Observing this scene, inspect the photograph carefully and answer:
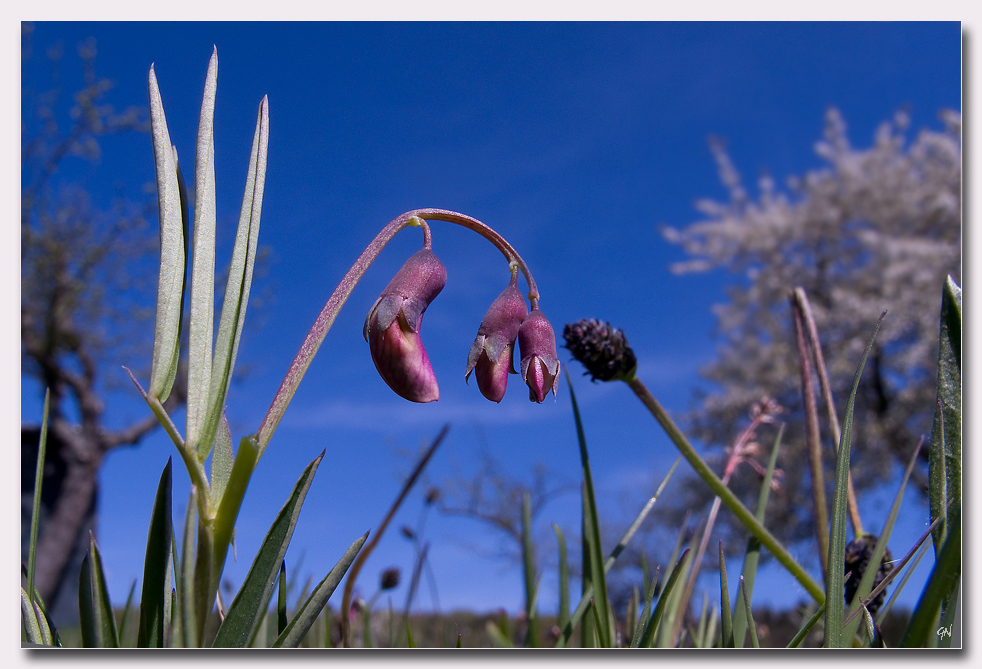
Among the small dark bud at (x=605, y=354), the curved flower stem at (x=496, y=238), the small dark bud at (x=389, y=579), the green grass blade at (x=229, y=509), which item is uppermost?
the curved flower stem at (x=496, y=238)

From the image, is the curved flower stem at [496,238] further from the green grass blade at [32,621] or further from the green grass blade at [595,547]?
the green grass blade at [32,621]

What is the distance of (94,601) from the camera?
75 centimetres

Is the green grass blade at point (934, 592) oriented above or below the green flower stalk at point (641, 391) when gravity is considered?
below

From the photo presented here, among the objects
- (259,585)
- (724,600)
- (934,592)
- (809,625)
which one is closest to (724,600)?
(724,600)

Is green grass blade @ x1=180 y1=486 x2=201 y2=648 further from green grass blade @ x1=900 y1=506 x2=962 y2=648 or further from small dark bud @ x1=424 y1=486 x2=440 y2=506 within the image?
small dark bud @ x1=424 y1=486 x2=440 y2=506

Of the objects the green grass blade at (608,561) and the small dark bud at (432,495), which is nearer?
the green grass blade at (608,561)

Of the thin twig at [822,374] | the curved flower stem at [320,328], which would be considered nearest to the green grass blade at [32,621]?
the curved flower stem at [320,328]

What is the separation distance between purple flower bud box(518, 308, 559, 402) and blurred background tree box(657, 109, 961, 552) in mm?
5460

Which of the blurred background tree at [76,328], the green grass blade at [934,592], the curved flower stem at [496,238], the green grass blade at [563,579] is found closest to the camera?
the green grass blade at [934,592]

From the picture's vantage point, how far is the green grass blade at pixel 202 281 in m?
0.67

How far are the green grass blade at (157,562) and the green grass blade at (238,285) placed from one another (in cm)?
8

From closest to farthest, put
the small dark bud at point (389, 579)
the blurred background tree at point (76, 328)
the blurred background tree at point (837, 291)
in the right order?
the small dark bud at point (389, 579) → the blurred background tree at point (76, 328) → the blurred background tree at point (837, 291)

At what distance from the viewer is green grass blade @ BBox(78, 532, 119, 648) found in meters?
0.74

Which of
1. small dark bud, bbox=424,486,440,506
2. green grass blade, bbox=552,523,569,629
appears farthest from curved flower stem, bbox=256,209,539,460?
small dark bud, bbox=424,486,440,506
